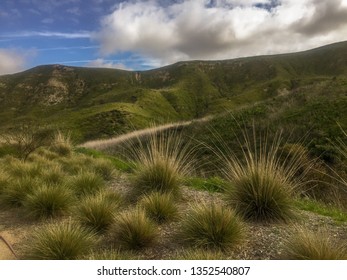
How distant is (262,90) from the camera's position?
107 m

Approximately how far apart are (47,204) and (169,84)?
538 feet

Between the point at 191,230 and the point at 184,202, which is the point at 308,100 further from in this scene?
the point at 191,230

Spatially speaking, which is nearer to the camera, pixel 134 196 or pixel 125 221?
pixel 125 221

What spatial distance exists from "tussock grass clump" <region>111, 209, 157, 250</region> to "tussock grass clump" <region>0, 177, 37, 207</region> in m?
2.84

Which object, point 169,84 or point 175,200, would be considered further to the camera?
point 169,84

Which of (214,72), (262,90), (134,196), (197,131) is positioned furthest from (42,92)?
(134,196)

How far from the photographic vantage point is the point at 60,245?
3.97 meters

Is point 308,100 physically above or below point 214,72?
below

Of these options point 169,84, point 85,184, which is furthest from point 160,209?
point 169,84

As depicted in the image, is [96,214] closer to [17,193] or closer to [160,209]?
[160,209]

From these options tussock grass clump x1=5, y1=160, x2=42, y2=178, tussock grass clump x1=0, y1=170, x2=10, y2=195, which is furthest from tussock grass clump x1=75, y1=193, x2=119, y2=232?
tussock grass clump x1=5, y1=160, x2=42, y2=178

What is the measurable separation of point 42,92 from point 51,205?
174 m

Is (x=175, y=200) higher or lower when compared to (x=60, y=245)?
lower

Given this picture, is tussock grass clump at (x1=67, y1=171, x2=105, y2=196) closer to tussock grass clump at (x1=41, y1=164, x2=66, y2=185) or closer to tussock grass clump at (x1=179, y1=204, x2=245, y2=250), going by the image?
tussock grass clump at (x1=41, y1=164, x2=66, y2=185)
